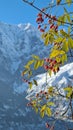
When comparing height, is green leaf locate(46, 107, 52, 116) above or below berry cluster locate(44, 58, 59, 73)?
below

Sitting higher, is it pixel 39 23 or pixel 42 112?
pixel 39 23

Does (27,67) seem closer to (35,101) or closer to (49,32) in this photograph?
(49,32)

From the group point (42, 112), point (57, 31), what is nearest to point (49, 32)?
point (57, 31)

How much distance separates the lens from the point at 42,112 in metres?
5.79

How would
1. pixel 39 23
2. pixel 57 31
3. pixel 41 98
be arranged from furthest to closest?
pixel 41 98
pixel 39 23
pixel 57 31

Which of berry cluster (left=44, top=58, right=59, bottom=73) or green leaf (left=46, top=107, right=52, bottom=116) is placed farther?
green leaf (left=46, top=107, right=52, bottom=116)

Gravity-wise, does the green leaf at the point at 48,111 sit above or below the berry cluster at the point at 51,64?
below

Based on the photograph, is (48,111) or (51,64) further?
(48,111)

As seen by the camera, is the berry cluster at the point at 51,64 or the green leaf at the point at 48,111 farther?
the green leaf at the point at 48,111

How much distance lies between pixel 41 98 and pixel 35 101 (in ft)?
0.71

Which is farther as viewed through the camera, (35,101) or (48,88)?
(35,101)

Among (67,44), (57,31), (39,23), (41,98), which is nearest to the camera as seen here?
(67,44)

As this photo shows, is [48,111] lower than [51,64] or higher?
lower

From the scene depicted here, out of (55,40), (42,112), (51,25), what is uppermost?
(51,25)
